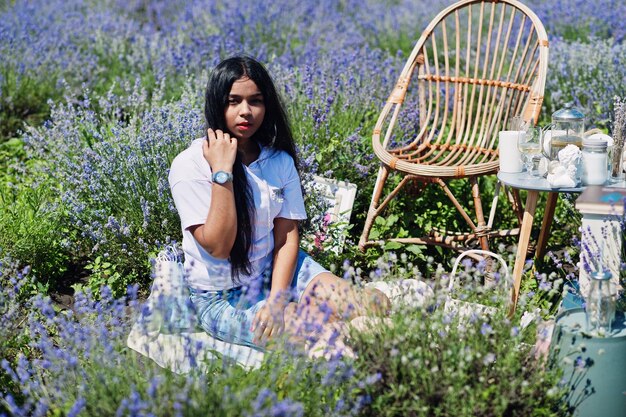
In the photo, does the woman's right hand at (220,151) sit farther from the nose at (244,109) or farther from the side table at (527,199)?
the side table at (527,199)

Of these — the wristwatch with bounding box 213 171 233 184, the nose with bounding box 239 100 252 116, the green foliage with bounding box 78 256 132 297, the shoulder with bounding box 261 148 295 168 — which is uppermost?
the nose with bounding box 239 100 252 116

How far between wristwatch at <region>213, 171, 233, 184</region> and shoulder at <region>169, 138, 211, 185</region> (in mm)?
97

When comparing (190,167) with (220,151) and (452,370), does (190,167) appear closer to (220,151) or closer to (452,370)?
(220,151)

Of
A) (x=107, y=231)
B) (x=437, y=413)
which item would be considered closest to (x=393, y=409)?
(x=437, y=413)

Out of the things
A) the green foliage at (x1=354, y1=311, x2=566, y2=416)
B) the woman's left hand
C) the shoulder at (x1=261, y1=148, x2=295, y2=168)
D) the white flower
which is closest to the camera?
the green foliage at (x1=354, y1=311, x2=566, y2=416)

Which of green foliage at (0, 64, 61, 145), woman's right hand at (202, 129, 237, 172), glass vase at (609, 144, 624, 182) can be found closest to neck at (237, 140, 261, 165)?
woman's right hand at (202, 129, 237, 172)

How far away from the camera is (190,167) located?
256cm


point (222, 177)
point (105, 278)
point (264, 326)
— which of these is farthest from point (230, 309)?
point (105, 278)

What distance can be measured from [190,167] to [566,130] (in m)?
1.32

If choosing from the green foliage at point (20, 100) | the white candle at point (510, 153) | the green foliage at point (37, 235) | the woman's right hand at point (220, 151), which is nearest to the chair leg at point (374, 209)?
the white candle at point (510, 153)

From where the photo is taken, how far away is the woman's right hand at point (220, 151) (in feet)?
8.24

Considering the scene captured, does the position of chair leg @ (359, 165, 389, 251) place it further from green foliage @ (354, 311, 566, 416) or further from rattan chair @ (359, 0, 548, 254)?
green foliage @ (354, 311, 566, 416)

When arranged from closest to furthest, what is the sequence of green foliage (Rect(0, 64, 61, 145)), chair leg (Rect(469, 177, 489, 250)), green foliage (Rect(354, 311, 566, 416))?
green foliage (Rect(354, 311, 566, 416)) < chair leg (Rect(469, 177, 489, 250)) < green foliage (Rect(0, 64, 61, 145))

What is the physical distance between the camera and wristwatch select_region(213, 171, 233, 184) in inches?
97.1
